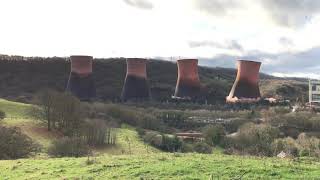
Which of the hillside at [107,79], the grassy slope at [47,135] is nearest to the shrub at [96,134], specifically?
the grassy slope at [47,135]

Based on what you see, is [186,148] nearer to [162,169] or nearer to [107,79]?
[162,169]

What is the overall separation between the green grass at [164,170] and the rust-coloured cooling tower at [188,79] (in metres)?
54.3

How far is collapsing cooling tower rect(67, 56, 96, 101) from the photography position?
65.1 m

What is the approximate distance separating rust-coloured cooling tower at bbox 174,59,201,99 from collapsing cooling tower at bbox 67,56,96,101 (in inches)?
465

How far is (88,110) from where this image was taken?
52.3m

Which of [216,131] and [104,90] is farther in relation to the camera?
[104,90]

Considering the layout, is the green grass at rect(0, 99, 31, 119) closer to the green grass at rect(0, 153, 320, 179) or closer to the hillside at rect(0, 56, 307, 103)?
the green grass at rect(0, 153, 320, 179)

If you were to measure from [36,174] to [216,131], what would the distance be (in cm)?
3245

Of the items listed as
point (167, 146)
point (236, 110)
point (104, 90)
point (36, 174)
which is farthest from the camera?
point (104, 90)

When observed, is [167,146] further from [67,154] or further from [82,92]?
[82,92]

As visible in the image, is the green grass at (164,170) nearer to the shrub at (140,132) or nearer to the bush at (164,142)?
the bush at (164,142)

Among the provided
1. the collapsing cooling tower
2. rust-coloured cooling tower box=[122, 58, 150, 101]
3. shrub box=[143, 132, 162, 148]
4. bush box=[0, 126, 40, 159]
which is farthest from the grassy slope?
rust-coloured cooling tower box=[122, 58, 150, 101]

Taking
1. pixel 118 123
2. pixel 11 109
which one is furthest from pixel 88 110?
pixel 11 109

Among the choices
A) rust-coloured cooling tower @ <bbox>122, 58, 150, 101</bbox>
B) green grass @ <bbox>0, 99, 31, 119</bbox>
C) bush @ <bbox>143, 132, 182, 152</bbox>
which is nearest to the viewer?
bush @ <bbox>143, 132, 182, 152</bbox>
